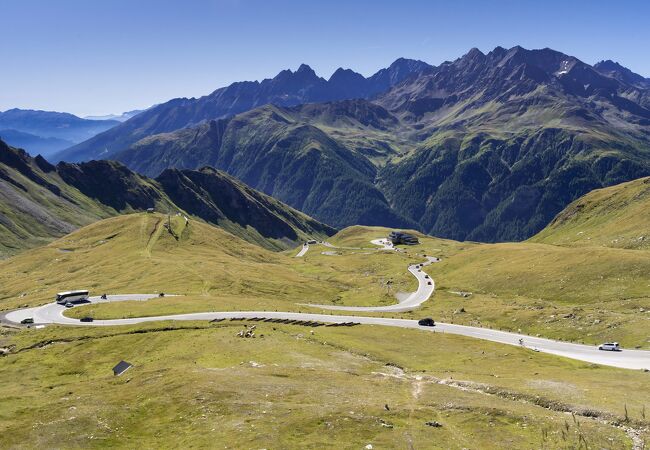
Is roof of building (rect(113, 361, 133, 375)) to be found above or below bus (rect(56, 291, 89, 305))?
above

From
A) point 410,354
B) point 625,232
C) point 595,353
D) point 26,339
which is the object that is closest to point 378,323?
point 410,354

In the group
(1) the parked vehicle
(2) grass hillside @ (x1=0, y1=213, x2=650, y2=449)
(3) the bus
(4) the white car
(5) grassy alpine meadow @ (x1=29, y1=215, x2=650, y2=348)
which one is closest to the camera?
(2) grass hillside @ (x1=0, y1=213, x2=650, y2=449)

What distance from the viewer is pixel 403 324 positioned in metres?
108

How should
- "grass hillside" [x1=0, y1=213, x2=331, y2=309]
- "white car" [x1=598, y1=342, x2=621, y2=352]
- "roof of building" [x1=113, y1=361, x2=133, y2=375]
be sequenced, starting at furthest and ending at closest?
"grass hillside" [x1=0, y1=213, x2=331, y2=309]
"white car" [x1=598, y1=342, x2=621, y2=352]
"roof of building" [x1=113, y1=361, x2=133, y2=375]

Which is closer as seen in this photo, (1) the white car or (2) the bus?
(1) the white car

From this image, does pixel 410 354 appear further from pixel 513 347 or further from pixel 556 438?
pixel 556 438

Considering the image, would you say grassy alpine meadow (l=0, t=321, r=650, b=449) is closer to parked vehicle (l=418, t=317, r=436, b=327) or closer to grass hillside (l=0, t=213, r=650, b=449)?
grass hillside (l=0, t=213, r=650, b=449)

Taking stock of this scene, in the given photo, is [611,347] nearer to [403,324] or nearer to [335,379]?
[403,324]

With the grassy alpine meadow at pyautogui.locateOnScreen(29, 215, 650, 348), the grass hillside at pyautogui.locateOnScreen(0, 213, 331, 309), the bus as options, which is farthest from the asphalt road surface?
the grass hillside at pyautogui.locateOnScreen(0, 213, 331, 309)

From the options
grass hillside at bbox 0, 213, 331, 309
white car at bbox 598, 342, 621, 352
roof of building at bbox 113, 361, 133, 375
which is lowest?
grass hillside at bbox 0, 213, 331, 309

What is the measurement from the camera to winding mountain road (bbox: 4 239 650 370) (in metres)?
79.9

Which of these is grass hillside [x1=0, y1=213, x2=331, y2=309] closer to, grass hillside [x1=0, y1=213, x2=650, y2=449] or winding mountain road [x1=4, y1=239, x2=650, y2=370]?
grass hillside [x1=0, y1=213, x2=650, y2=449]

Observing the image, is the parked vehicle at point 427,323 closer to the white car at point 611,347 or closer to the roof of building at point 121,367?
the white car at point 611,347

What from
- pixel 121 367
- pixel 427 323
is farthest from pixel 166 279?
pixel 427 323
